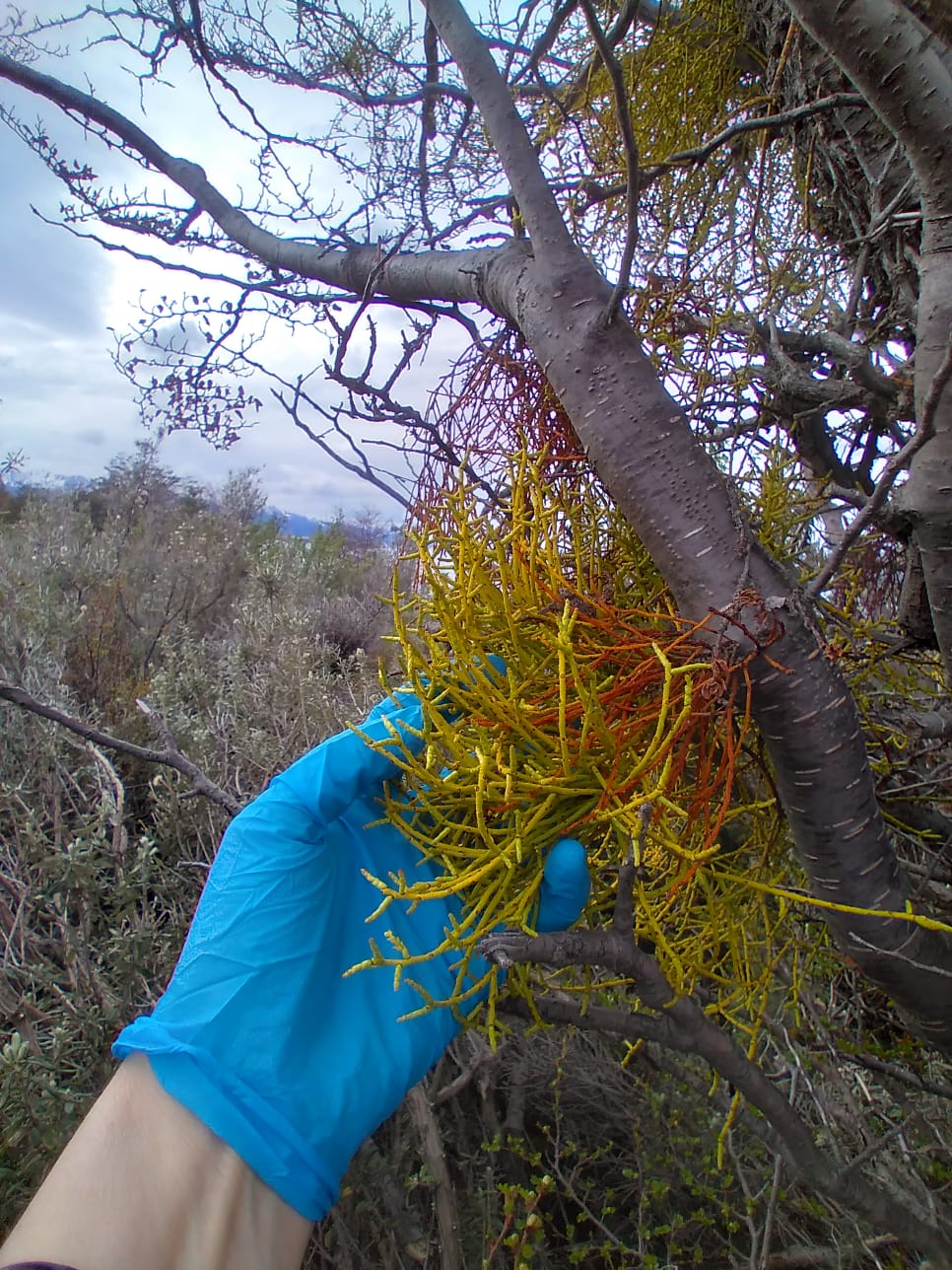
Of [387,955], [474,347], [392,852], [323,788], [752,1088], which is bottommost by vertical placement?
[752,1088]

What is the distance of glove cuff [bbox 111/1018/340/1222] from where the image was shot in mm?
946

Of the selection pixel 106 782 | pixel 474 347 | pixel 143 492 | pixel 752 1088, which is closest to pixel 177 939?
pixel 106 782

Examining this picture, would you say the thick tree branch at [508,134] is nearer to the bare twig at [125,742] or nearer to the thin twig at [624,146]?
the thin twig at [624,146]

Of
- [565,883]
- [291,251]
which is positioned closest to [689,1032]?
[565,883]

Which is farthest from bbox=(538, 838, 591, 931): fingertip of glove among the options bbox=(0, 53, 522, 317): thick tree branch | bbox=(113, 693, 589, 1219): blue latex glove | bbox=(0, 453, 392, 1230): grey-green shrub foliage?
bbox=(0, 53, 522, 317): thick tree branch

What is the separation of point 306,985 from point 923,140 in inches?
60.1

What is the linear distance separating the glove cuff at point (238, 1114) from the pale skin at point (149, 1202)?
0.06 feet

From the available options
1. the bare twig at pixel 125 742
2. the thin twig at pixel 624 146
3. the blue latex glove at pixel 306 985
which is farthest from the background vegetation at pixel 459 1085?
the thin twig at pixel 624 146

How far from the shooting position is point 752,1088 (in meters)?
1.08

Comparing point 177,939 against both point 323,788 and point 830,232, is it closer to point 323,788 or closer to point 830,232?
point 323,788

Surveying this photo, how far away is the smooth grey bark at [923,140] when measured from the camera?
33.9 inches

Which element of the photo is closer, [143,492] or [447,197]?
[447,197]

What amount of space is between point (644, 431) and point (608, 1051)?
6.64 feet

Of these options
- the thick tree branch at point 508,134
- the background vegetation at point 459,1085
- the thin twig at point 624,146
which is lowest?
the background vegetation at point 459,1085
